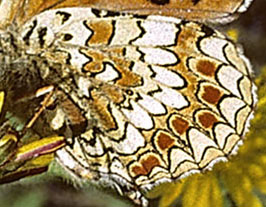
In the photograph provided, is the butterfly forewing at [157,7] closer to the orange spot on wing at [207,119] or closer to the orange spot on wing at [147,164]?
the orange spot on wing at [207,119]

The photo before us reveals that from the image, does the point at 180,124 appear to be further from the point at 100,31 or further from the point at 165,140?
the point at 100,31

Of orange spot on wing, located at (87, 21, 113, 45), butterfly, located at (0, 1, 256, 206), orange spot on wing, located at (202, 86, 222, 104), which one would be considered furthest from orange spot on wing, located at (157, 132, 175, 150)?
orange spot on wing, located at (87, 21, 113, 45)

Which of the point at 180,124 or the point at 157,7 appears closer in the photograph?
the point at 157,7

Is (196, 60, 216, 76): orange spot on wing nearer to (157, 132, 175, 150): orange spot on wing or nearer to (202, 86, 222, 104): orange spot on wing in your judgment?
(202, 86, 222, 104): orange spot on wing

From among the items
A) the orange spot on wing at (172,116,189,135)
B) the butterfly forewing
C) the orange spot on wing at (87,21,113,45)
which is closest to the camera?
the butterfly forewing

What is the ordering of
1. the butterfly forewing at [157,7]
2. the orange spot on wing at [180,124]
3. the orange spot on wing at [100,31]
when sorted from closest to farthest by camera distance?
the butterfly forewing at [157,7] < the orange spot on wing at [100,31] < the orange spot on wing at [180,124]

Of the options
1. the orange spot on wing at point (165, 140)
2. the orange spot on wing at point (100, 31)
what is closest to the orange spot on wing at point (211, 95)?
the orange spot on wing at point (165, 140)

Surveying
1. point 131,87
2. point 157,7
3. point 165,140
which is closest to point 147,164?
point 165,140

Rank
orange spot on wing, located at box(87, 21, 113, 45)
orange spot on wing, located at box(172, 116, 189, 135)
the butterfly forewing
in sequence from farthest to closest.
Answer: orange spot on wing, located at box(172, 116, 189, 135)
orange spot on wing, located at box(87, 21, 113, 45)
the butterfly forewing
